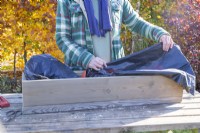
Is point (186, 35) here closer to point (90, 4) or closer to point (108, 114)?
point (90, 4)

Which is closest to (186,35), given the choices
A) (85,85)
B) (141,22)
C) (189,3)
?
(189,3)

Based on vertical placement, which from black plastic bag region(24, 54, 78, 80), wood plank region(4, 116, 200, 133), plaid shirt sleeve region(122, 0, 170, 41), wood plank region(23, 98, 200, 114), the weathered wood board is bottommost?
wood plank region(4, 116, 200, 133)

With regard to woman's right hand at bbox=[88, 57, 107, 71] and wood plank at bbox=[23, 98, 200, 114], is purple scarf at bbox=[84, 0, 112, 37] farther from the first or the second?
wood plank at bbox=[23, 98, 200, 114]

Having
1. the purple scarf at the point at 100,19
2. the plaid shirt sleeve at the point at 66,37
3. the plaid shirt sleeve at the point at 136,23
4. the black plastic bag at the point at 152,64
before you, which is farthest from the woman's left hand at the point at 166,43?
the plaid shirt sleeve at the point at 66,37

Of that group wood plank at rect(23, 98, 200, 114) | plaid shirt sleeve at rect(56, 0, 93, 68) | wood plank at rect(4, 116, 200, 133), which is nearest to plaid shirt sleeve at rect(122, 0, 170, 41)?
plaid shirt sleeve at rect(56, 0, 93, 68)

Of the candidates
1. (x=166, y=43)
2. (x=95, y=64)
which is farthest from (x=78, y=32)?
(x=166, y=43)

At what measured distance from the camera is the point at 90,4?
8.36ft

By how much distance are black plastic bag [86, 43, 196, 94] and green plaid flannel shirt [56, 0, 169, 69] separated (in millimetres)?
143

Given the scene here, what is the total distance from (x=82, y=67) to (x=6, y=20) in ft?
6.96

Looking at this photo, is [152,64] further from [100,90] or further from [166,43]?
[100,90]

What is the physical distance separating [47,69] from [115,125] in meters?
0.69

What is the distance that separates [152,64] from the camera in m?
2.53

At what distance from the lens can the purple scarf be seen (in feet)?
8.36

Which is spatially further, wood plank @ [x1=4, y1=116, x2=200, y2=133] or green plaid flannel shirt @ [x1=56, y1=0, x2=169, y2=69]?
green plaid flannel shirt @ [x1=56, y1=0, x2=169, y2=69]
